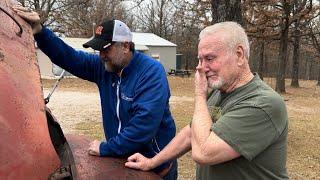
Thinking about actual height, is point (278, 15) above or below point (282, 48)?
above

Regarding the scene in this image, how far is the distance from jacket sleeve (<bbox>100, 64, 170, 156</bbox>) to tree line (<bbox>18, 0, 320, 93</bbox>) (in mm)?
4156

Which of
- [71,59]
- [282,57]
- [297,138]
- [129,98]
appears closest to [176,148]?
[129,98]

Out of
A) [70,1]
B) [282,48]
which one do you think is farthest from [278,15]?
[70,1]

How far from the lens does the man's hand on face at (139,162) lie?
2.69 meters

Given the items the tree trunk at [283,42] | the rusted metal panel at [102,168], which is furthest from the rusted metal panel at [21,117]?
the tree trunk at [283,42]

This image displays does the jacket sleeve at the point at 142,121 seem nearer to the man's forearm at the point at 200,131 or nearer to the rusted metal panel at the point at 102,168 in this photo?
the rusted metal panel at the point at 102,168

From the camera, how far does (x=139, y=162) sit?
2.72m

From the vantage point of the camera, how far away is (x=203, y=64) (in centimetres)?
241

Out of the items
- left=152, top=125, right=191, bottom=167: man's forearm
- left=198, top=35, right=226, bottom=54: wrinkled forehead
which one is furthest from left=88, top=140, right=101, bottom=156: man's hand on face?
left=198, top=35, right=226, bottom=54: wrinkled forehead

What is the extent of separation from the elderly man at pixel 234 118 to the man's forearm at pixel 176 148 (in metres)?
0.31

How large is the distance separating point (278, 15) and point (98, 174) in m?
21.5

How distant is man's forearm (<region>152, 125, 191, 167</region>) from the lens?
9.13ft

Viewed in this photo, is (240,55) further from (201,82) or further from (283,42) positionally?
(283,42)

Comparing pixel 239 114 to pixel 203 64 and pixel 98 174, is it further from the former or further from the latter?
pixel 98 174
